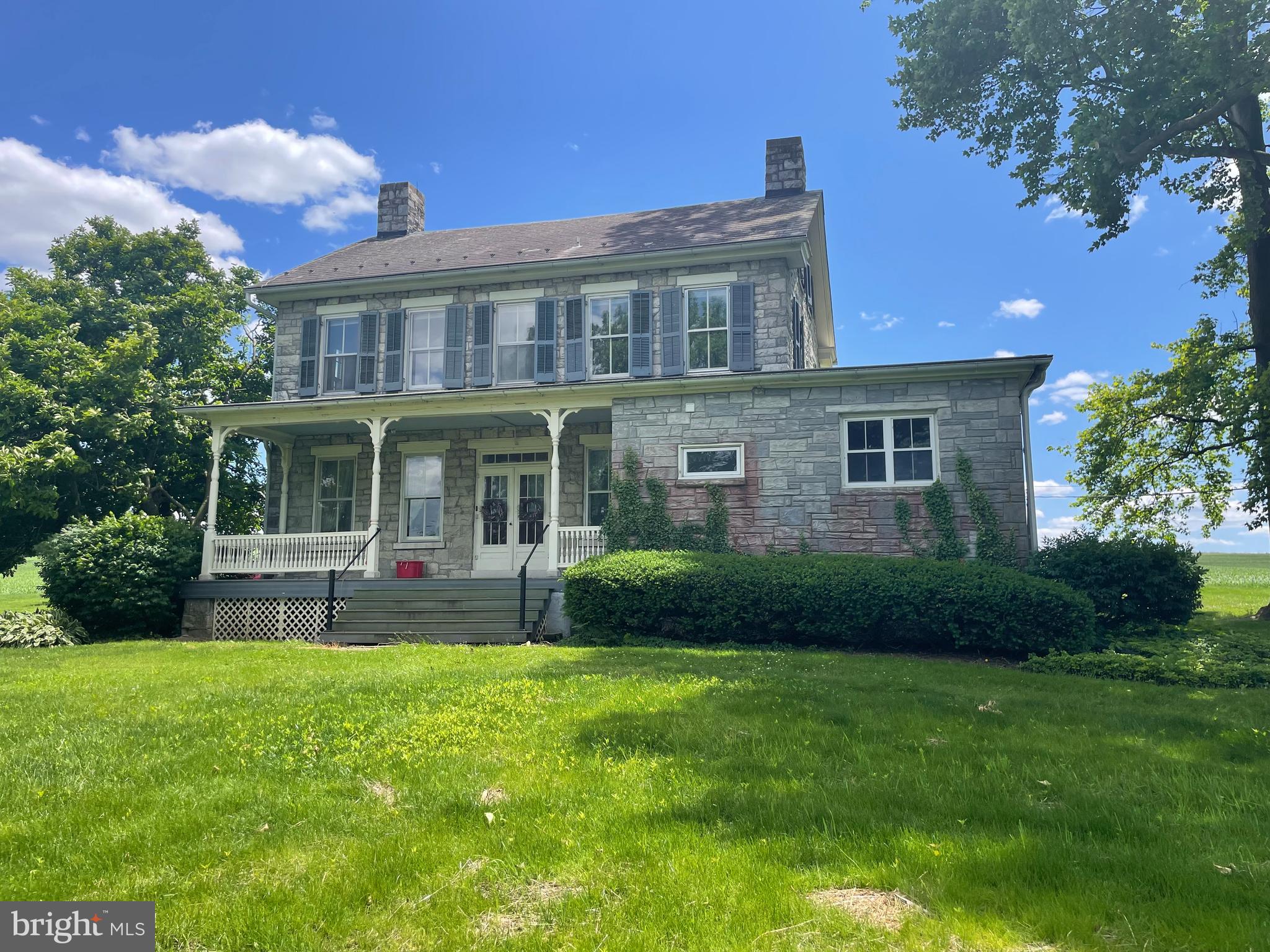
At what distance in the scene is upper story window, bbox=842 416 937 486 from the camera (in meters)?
12.9

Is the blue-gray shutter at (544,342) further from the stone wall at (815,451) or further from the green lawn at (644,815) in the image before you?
the green lawn at (644,815)

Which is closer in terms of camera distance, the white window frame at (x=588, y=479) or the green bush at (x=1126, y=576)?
the green bush at (x=1126, y=576)

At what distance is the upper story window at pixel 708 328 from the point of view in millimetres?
15805

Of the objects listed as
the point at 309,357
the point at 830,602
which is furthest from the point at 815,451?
the point at 309,357

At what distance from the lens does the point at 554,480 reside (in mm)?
14367

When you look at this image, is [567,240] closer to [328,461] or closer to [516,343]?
[516,343]

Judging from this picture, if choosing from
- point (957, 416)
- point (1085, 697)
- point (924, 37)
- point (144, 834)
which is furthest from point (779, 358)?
point (144, 834)

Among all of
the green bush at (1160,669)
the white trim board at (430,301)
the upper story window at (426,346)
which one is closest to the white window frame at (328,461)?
the upper story window at (426,346)

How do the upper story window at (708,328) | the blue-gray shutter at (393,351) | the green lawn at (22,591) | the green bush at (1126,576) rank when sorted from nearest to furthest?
the green bush at (1126,576)
the upper story window at (708,328)
the blue-gray shutter at (393,351)
the green lawn at (22,591)

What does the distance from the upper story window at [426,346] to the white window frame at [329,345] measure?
3.72ft

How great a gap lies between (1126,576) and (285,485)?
15433 millimetres

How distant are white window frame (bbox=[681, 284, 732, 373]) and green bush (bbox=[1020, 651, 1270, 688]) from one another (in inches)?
325

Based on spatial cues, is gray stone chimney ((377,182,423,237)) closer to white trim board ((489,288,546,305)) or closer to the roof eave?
the roof eave

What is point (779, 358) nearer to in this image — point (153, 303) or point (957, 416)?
point (957, 416)
